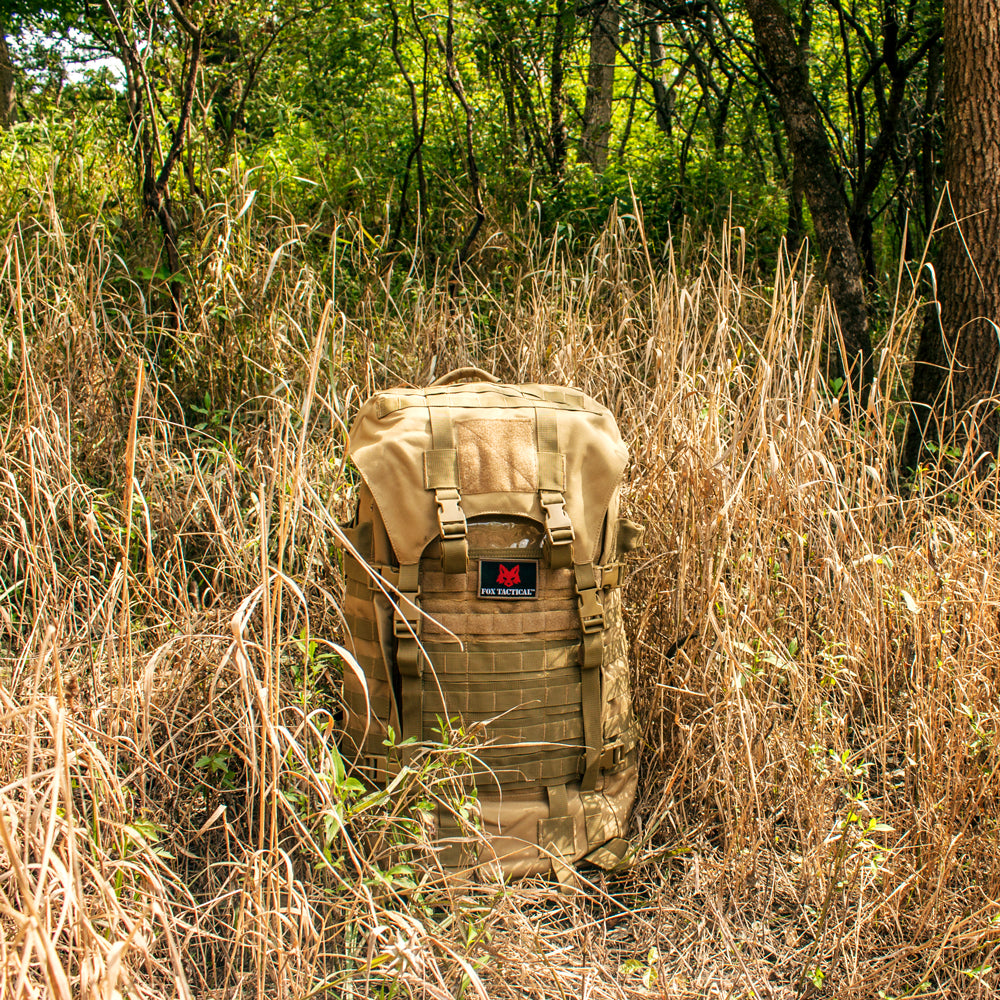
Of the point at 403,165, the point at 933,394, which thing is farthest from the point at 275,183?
the point at 933,394

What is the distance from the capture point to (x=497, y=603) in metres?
1.88

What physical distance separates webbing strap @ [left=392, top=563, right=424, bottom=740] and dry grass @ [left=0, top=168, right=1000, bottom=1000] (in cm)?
13

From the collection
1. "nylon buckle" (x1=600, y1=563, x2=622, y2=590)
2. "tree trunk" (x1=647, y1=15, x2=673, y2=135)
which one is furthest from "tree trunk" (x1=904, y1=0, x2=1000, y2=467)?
"tree trunk" (x1=647, y1=15, x2=673, y2=135)

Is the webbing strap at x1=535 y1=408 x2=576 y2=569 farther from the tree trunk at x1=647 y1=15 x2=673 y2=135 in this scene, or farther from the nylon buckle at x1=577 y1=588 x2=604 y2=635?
the tree trunk at x1=647 y1=15 x2=673 y2=135

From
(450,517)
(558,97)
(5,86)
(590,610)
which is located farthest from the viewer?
(5,86)

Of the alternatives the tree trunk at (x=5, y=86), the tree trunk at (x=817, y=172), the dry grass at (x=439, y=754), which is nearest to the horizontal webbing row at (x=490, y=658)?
the dry grass at (x=439, y=754)

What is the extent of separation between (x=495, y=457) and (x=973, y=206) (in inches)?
101

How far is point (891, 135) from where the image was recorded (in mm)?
4395

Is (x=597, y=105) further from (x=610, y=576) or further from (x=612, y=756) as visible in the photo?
(x=612, y=756)

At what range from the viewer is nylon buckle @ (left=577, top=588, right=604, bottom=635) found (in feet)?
6.23

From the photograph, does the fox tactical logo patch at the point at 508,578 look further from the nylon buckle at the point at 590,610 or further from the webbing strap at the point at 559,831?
the webbing strap at the point at 559,831

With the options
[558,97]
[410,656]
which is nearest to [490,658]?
[410,656]

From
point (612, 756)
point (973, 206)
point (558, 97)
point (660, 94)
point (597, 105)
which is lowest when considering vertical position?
point (612, 756)

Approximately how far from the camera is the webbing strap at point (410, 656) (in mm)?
1829
